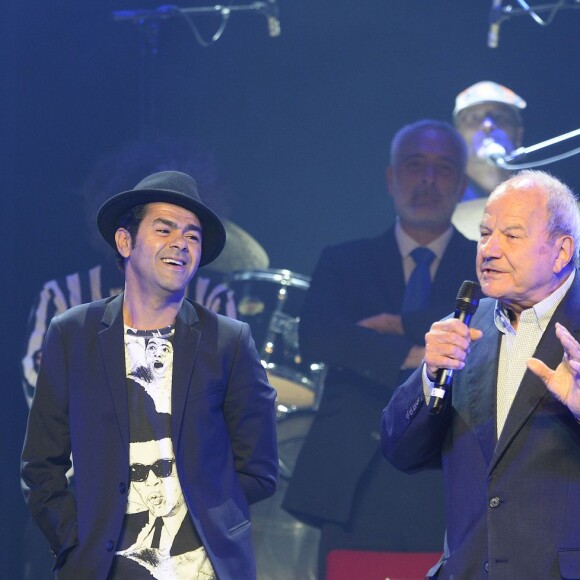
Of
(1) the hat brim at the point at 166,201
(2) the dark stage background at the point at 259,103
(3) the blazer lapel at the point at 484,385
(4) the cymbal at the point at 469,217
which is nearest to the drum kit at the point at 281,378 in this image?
(2) the dark stage background at the point at 259,103

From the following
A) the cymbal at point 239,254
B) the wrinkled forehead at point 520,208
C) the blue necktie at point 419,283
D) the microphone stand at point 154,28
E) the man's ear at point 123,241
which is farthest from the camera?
the microphone stand at point 154,28

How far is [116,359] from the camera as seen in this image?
111 inches

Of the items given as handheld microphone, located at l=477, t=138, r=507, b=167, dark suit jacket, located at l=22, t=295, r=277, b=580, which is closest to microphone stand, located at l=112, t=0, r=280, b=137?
handheld microphone, located at l=477, t=138, r=507, b=167

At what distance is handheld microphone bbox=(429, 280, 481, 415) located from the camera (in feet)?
7.23

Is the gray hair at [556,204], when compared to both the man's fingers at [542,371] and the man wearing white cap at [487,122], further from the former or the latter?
the man wearing white cap at [487,122]

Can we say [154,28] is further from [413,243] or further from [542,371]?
[542,371]

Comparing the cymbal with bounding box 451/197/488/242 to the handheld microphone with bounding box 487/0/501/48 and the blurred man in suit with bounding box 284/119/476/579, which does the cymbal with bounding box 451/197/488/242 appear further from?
the handheld microphone with bounding box 487/0/501/48

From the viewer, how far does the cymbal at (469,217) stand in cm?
468

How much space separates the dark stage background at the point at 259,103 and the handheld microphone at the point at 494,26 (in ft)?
0.12

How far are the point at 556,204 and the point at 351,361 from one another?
7.65ft

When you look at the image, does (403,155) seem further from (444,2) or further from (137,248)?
(137,248)

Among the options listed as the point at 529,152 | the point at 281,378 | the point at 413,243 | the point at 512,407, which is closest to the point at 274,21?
the point at 413,243

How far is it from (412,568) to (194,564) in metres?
1.43

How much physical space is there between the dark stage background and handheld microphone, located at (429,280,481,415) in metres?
2.47
